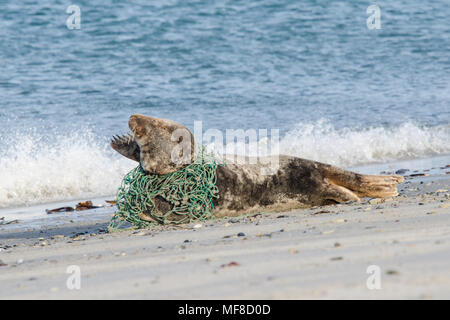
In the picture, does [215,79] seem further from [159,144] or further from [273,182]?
[159,144]

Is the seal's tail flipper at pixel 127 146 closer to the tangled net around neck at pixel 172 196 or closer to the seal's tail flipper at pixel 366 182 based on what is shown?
the tangled net around neck at pixel 172 196

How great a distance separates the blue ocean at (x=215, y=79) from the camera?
31.6 ft

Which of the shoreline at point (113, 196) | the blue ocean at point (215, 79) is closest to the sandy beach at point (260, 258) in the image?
the shoreline at point (113, 196)

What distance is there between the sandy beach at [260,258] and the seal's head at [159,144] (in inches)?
19.2

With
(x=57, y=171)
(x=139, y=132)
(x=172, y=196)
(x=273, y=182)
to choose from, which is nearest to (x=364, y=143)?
(x=57, y=171)

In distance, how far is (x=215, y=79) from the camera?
15023mm

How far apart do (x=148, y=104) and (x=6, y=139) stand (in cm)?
368

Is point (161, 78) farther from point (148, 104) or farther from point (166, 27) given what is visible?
point (166, 27)

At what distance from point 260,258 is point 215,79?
12282 mm

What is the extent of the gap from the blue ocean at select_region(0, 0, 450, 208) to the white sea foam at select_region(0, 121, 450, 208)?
0.07 ft

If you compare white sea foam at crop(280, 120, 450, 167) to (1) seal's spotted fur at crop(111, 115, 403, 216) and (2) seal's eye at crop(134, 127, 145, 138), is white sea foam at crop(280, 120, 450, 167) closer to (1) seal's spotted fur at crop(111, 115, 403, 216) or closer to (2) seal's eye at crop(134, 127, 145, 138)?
(1) seal's spotted fur at crop(111, 115, 403, 216)

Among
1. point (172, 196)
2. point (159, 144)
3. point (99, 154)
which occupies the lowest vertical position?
point (172, 196)

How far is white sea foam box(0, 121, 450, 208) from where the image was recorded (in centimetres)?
809
